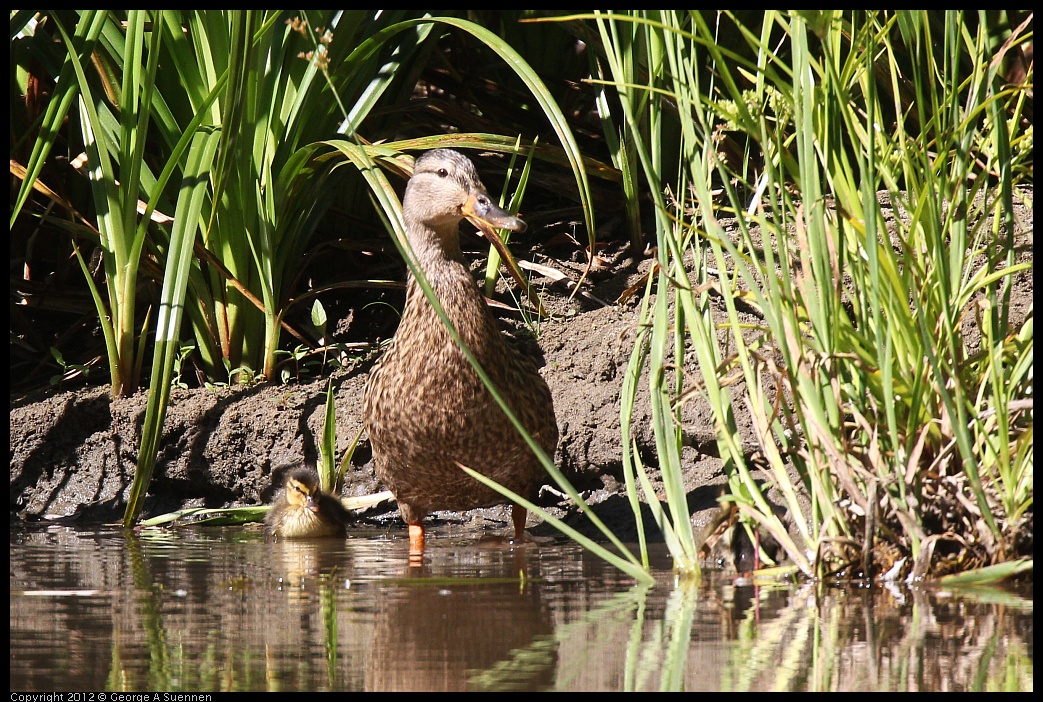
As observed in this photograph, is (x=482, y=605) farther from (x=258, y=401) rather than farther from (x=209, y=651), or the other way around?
(x=258, y=401)

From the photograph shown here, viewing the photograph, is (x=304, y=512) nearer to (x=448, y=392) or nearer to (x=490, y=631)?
(x=448, y=392)

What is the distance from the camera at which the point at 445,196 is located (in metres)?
4.54

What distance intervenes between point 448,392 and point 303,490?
0.71m

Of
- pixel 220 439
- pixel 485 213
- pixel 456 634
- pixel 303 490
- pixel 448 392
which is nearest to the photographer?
pixel 456 634

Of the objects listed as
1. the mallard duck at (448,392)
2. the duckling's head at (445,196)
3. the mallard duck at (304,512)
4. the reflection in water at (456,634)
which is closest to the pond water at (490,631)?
the reflection in water at (456,634)

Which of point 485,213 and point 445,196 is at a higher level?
point 445,196

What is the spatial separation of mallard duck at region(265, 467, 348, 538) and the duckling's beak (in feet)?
3.79

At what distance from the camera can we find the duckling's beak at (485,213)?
4.24m

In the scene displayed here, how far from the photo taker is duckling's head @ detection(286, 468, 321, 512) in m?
4.50

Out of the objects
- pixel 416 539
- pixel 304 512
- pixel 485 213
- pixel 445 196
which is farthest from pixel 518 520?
pixel 445 196

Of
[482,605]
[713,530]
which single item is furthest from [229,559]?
[713,530]

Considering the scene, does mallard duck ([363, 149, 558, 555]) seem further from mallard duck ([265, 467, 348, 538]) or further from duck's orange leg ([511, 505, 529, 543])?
mallard duck ([265, 467, 348, 538])

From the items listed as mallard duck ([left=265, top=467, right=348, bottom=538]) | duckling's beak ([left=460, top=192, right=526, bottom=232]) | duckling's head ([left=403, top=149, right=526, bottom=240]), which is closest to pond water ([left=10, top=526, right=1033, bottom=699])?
mallard duck ([left=265, top=467, right=348, bottom=538])

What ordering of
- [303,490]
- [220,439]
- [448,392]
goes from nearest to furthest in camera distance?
[448,392], [303,490], [220,439]
